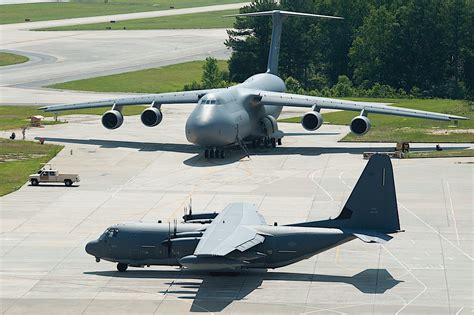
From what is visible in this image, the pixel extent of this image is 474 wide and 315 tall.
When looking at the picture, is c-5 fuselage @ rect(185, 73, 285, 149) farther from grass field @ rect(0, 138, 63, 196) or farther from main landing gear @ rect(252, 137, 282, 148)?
grass field @ rect(0, 138, 63, 196)

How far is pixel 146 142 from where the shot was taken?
339ft

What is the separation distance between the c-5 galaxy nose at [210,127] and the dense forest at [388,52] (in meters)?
55.2

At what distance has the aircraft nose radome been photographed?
60219mm

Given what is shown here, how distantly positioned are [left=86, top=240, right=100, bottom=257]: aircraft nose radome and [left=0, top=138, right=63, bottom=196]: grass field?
21379 mm

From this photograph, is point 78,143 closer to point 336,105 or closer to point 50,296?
point 336,105

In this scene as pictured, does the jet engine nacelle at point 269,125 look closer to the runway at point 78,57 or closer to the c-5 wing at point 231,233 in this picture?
the c-5 wing at point 231,233

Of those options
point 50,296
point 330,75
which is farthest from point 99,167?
point 330,75

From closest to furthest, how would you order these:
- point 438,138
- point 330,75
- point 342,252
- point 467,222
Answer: point 342,252, point 467,222, point 438,138, point 330,75

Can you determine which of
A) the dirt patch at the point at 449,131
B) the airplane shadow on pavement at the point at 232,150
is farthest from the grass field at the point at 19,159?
the dirt patch at the point at 449,131

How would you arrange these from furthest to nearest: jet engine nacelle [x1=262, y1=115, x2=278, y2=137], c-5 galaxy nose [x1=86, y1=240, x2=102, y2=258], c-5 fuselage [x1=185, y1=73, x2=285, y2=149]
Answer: jet engine nacelle [x1=262, y1=115, x2=278, y2=137] < c-5 fuselage [x1=185, y1=73, x2=285, y2=149] < c-5 galaxy nose [x1=86, y1=240, x2=102, y2=258]

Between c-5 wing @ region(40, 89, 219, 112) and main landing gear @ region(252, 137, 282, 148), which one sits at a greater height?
c-5 wing @ region(40, 89, 219, 112)

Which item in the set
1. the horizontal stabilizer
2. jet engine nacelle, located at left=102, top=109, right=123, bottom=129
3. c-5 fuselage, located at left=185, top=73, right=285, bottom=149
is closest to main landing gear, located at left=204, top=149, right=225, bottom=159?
c-5 fuselage, located at left=185, top=73, right=285, bottom=149

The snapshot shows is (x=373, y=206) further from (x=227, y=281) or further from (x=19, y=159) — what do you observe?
(x=19, y=159)

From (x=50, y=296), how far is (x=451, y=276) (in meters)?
19.7
